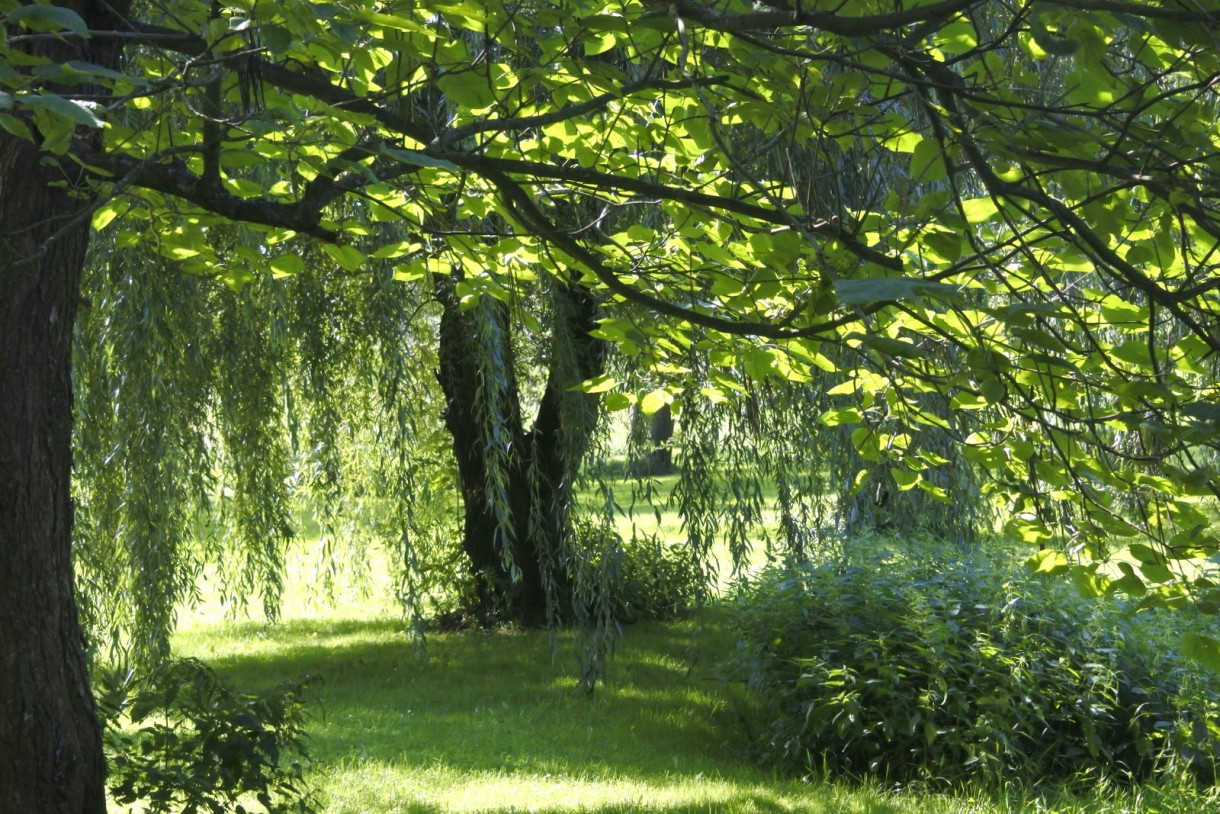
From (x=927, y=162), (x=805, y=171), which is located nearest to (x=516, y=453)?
(x=805, y=171)

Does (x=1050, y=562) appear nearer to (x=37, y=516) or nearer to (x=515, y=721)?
(x=37, y=516)

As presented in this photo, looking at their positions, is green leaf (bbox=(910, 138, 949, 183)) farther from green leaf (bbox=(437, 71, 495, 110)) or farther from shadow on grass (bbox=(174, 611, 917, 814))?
shadow on grass (bbox=(174, 611, 917, 814))

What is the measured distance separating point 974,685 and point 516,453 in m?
2.79

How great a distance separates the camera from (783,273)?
11.1ft

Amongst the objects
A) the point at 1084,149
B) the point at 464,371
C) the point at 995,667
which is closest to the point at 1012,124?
the point at 1084,149

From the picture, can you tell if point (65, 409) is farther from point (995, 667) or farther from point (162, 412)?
point (995, 667)

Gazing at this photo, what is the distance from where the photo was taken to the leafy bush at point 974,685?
5734mm

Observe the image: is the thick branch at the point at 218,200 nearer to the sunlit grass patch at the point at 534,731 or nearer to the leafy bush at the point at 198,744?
the leafy bush at the point at 198,744

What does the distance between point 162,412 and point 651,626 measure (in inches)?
186

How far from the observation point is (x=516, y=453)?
7.07 m

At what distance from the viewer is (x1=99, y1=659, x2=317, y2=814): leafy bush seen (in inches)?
151

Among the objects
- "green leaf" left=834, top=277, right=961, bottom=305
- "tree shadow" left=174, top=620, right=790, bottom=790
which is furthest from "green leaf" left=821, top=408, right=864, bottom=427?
"tree shadow" left=174, top=620, right=790, bottom=790

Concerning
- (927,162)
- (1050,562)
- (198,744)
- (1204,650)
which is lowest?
(198,744)

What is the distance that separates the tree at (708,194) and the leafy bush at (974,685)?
2174mm
